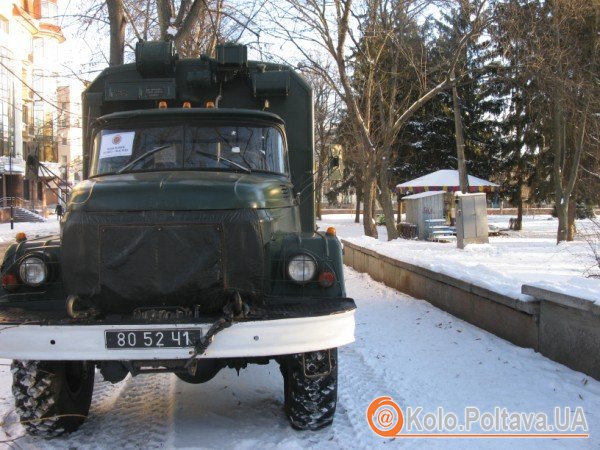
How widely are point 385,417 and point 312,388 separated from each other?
75 centimetres

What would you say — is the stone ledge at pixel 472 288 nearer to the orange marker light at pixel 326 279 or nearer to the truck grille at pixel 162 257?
the orange marker light at pixel 326 279

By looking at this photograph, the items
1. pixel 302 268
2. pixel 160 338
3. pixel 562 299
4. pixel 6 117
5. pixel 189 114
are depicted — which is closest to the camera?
pixel 160 338

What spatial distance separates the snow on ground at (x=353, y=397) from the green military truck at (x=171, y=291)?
0.27 m

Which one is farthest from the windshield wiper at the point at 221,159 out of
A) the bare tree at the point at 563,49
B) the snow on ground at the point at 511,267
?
the bare tree at the point at 563,49

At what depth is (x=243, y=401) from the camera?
5.10 m

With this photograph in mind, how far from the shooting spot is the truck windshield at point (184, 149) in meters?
4.89

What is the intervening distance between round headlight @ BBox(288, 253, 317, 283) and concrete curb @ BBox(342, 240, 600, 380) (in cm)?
256

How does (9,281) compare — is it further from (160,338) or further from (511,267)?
(511,267)

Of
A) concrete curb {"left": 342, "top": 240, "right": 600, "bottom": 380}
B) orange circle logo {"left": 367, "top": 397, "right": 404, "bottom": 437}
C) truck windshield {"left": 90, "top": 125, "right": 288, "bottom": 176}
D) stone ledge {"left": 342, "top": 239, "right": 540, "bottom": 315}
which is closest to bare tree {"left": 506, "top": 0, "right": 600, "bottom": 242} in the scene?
stone ledge {"left": 342, "top": 239, "right": 540, "bottom": 315}

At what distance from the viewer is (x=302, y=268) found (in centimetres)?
419

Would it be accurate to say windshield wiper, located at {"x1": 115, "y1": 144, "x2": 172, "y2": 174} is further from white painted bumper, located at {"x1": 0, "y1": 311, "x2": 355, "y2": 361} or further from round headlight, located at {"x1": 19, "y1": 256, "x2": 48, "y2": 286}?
white painted bumper, located at {"x1": 0, "y1": 311, "x2": 355, "y2": 361}

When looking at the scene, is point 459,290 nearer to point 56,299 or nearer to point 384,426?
point 384,426

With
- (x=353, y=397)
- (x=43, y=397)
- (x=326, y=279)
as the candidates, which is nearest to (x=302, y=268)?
(x=326, y=279)
